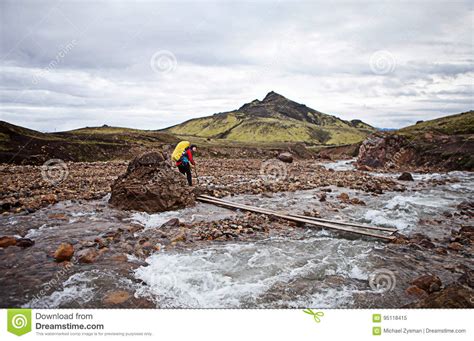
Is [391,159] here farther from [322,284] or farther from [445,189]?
[322,284]

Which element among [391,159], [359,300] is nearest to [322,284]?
[359,300]

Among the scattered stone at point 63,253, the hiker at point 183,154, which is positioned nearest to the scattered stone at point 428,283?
the scattered stone at point 63,253

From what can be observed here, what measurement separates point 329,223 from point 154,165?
801 cm

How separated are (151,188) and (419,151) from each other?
130 feet

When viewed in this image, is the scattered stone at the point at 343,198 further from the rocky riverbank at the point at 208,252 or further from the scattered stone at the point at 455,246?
the scattered stone at the point at 455,246

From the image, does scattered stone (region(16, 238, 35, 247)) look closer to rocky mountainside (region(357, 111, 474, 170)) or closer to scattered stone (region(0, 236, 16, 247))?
scattered stone (region(0, 236, 16, 247))

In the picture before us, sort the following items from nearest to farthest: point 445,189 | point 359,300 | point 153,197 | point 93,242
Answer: point 359,300
point 93,242
point 153,197
point 445,189

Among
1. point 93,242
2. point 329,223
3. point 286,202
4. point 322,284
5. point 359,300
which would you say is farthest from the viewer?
point 286,202
